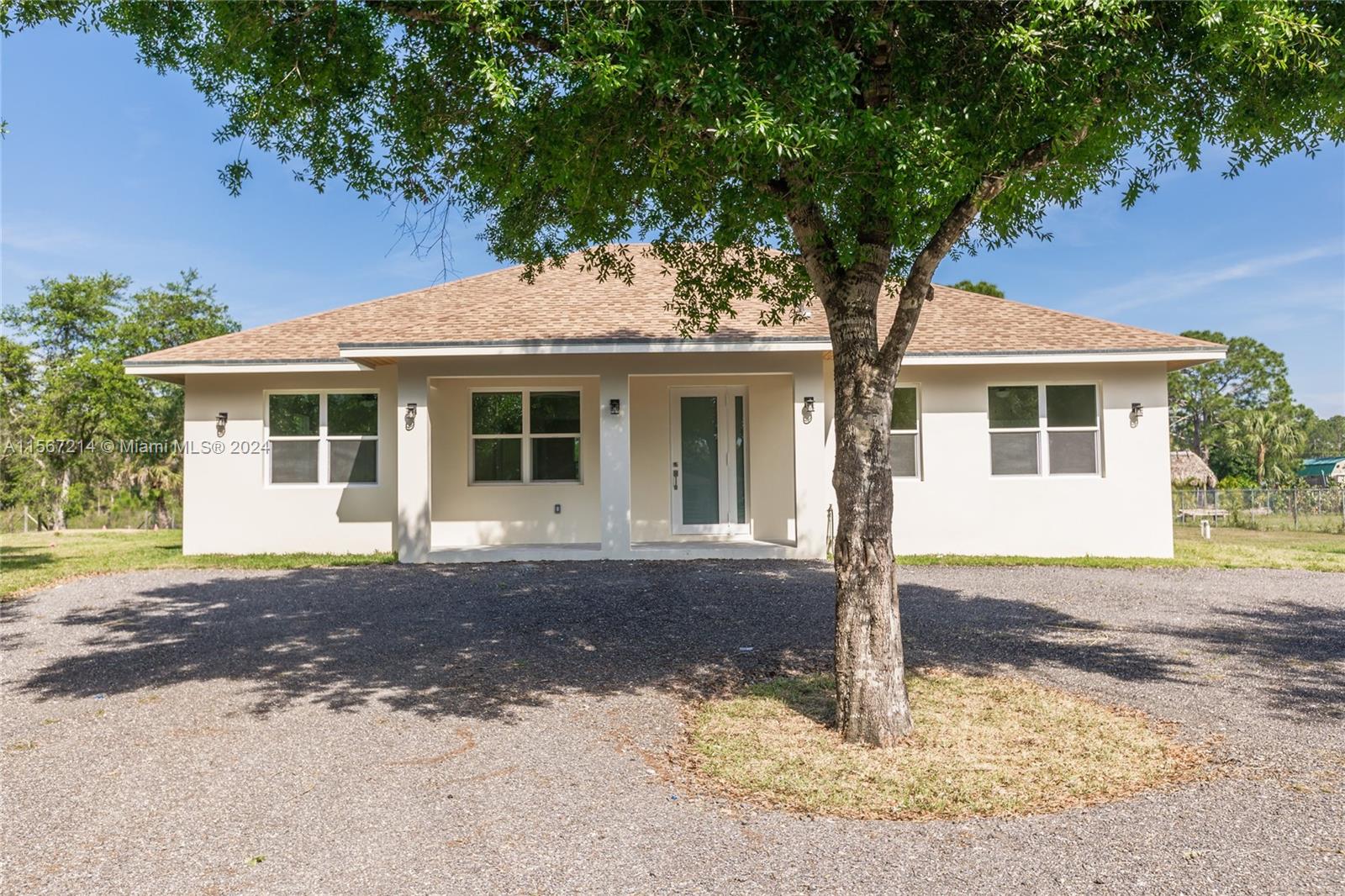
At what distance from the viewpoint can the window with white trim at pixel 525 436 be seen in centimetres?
1284

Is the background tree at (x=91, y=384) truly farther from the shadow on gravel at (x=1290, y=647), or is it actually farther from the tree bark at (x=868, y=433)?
the shadow on gravel at (x=1290, y=647)

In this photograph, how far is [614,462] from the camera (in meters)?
11.6

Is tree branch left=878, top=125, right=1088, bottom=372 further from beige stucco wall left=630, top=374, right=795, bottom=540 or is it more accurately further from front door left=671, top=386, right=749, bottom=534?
front door left=671, top=386, right=749, bottom=534

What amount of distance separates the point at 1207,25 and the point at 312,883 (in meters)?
5.32

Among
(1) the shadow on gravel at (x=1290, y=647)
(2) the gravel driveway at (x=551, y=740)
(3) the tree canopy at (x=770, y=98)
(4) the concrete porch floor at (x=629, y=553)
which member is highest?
(3) the tree canopy at (x=770, y=98)

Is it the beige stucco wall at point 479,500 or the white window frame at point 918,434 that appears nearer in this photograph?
the white window frame at point 918,434

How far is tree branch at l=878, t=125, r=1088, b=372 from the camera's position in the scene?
4547 millimetres

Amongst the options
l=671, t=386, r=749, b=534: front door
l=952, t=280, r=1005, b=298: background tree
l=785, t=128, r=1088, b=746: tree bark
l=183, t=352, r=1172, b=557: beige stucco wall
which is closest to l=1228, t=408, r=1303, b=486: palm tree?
l=952, t=280, r=1005, b=298: background tree

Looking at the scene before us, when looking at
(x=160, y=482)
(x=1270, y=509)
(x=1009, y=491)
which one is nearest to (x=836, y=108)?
(x=1009, y=491)

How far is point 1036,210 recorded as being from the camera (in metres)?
6.05

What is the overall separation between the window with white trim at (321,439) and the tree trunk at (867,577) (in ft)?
32.9

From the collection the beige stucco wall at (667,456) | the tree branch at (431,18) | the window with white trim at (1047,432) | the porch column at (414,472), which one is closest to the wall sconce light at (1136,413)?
the window with white trim at (1047,432)

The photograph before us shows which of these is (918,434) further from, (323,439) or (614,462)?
(323,439)

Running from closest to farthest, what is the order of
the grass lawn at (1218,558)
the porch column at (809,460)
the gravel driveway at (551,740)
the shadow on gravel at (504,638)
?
the gravel driveway at (551,740), the shadow on gravel at (504,638), the grass lawn at (1218,558), the porch column at (809,460)
